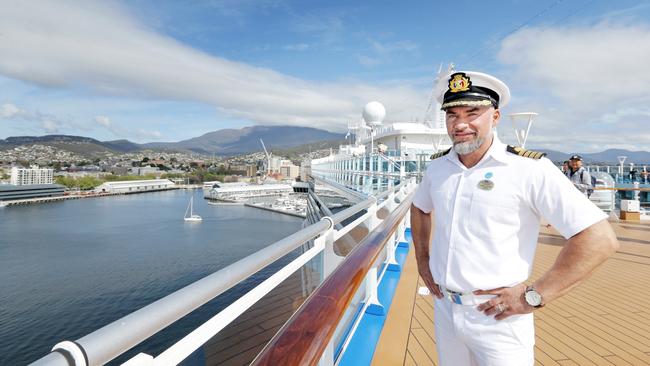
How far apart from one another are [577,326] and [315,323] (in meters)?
2.32

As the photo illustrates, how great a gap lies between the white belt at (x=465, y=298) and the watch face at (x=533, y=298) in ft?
0.31

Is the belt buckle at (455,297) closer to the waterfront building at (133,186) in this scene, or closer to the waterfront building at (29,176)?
the waterfront building at (133,186)

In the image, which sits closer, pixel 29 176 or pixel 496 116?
pixel 496 116

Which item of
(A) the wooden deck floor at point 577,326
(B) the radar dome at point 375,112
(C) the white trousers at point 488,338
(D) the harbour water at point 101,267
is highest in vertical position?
(B) the radar dome at point 375,112

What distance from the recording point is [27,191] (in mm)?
65750

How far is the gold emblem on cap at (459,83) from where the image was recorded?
3.51 ft

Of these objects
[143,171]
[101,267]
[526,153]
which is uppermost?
[526,153]

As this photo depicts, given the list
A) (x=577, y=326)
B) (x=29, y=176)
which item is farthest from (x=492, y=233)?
(x=29, y=176)

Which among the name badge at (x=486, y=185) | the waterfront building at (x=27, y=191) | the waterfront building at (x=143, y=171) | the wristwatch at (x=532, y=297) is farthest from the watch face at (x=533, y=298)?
the waterfront building at (x=143, y=171)

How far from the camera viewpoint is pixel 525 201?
3.05 feet

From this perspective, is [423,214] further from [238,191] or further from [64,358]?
[238,191]

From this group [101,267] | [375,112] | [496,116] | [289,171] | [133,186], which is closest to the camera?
[496,116]

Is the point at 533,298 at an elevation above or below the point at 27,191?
above

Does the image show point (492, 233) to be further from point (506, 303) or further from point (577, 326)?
point (577, 326)
